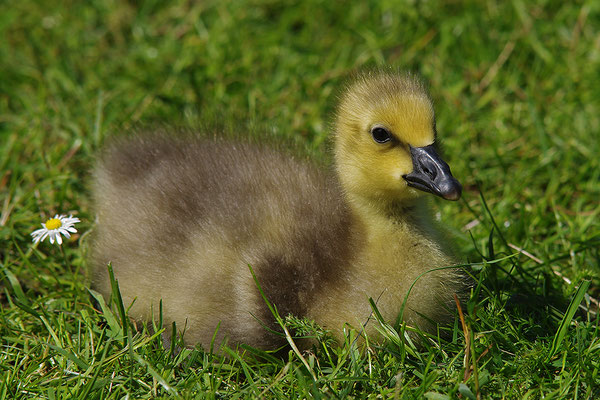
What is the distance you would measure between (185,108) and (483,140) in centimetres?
146

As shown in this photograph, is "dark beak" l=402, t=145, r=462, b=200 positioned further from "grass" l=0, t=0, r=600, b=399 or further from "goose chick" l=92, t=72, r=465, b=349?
"grass" l=0, t=0, r=600, b=399

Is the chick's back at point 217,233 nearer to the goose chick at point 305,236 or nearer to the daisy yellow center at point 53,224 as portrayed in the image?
the goose chick at point 305,236

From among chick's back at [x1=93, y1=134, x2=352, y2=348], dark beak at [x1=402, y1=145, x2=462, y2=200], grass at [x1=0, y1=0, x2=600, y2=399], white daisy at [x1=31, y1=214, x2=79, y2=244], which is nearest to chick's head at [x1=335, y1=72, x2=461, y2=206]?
dark beak at [x1=402, y1=145, x2=462, y2=200]

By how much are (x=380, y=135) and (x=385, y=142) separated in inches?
1.1

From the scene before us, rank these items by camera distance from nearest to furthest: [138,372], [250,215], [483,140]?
[138,372]
[250,215]
[483,140]

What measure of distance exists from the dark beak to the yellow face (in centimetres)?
2

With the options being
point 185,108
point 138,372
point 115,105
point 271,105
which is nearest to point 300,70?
point 271,105

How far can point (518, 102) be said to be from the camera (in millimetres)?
3818

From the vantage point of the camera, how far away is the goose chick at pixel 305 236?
223cm

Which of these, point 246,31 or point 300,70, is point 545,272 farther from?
point 246,31

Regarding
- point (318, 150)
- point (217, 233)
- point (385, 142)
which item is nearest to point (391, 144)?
point (385, 142)

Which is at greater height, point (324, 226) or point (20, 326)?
point (324, 226)

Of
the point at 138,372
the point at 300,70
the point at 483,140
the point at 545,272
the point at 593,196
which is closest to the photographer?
the point at 138,372

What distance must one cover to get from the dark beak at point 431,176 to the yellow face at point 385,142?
0.06ft
